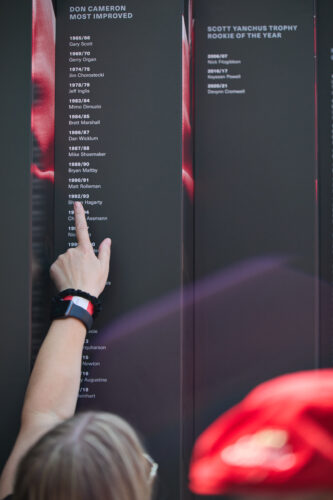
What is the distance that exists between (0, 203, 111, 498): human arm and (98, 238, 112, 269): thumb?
5cm

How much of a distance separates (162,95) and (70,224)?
431 millimetres

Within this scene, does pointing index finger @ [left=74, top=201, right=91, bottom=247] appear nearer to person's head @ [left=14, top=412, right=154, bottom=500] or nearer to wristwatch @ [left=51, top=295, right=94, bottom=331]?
wristwatch @ [left=51, top=295, right=94, bottom=331]

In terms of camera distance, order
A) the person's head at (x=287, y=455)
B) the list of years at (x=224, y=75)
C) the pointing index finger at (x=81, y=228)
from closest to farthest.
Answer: the person's head at (x=287, y=455) < the pointing index finger at (x=81, y=228) < the list of years at (x=224, y=75)

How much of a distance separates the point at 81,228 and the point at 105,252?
9cm

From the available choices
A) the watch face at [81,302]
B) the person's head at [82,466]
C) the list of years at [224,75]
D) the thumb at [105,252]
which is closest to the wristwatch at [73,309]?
the watch face at [81,302]

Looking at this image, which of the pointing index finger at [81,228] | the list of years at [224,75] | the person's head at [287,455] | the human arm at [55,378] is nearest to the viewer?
the person's head at [287,455]

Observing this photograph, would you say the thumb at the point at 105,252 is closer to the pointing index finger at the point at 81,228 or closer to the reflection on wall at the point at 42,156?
the pointing index finger at the point at 81,228

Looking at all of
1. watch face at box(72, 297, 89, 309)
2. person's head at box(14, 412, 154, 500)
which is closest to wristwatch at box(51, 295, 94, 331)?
watch face at box(72, 297, 89, 309)

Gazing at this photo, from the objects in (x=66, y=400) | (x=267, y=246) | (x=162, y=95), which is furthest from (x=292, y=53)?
(x=66, y=400)

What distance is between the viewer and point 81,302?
1051 mm

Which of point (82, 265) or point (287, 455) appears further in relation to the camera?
point (82, 265)

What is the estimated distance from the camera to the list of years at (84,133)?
1.25m

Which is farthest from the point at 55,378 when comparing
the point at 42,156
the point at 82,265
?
the point at 42,156

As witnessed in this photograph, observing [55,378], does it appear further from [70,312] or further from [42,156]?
[42,156]
